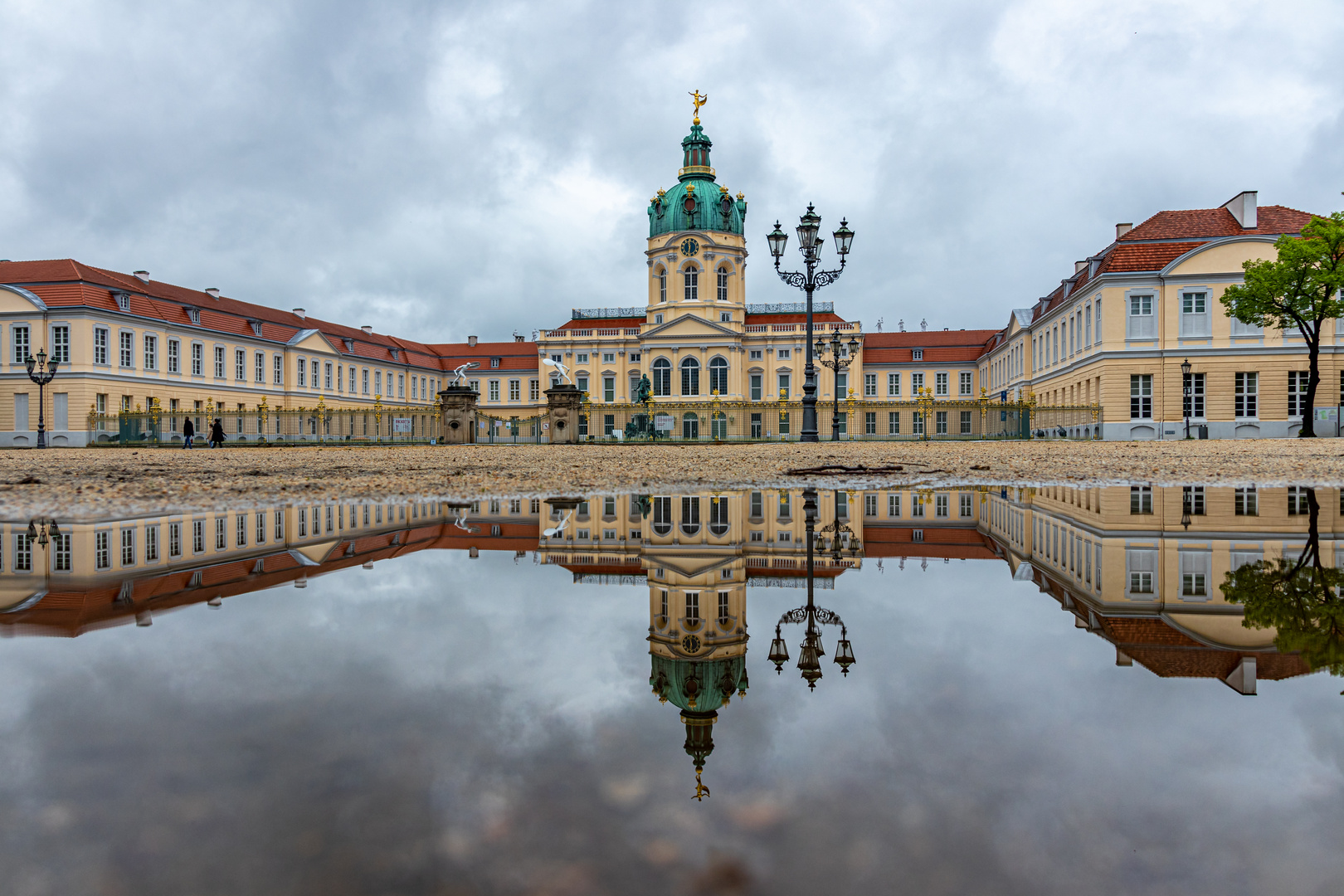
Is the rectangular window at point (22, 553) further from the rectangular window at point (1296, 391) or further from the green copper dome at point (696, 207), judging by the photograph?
the green copper dome at point (696, 207)

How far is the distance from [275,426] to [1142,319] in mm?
41330

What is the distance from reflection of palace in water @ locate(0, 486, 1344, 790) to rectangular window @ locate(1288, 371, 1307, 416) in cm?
3884

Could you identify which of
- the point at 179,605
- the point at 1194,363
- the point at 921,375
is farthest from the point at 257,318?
the point at 179,605

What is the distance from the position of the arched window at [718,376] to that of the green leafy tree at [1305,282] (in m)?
35.1

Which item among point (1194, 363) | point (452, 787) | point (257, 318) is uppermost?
point (257, 318)

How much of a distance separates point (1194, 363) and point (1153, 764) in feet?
144

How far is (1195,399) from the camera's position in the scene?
38.8 metres

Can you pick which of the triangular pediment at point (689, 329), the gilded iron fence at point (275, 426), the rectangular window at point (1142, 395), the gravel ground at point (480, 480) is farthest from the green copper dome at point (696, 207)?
the gravel ground at point (480, 480)

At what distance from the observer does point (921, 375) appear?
6844cm

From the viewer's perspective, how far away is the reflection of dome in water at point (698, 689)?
1.45 metres

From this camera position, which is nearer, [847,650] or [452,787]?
[452,787]

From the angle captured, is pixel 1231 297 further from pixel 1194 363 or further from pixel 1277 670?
pixel 1277 670

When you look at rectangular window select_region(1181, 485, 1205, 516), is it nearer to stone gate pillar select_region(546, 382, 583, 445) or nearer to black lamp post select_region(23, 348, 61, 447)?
stone gate pillar select_region(546, 382, 583, 445)

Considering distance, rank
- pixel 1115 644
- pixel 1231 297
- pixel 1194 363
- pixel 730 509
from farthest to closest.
Answer: pixel 1194 363 < pixel 1231 297 < pixel 730 509 < pixel 1115 644
